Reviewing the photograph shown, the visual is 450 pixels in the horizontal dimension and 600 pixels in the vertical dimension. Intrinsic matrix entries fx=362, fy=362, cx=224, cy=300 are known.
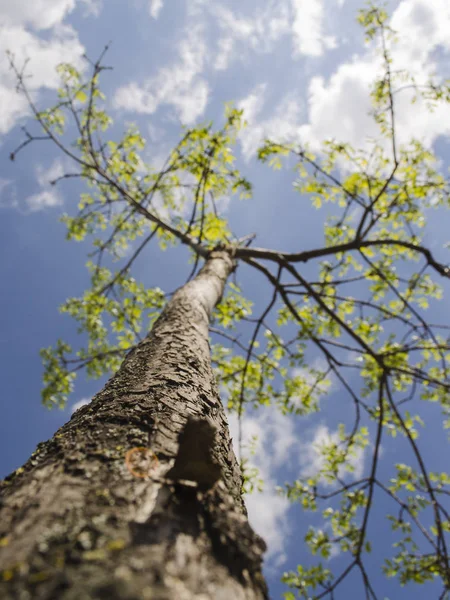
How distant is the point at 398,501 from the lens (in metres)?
4.23

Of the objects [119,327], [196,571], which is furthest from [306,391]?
[196,571]

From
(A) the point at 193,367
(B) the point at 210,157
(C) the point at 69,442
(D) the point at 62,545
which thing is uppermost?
(B) the point at 210,157

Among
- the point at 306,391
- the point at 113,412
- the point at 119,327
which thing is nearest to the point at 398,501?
the point at 306,391

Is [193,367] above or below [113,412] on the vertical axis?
above

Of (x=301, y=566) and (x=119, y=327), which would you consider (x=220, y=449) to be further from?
(x=119, y=327)

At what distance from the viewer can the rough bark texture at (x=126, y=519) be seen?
54 centimetres

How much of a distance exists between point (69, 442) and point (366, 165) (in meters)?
5.70

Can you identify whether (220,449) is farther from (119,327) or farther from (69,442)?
(119,327)

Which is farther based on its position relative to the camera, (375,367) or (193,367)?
(375,367)

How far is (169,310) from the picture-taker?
2.93 meters

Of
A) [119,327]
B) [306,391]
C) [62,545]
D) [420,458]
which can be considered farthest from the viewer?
[119,327]

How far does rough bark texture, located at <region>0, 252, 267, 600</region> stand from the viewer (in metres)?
0.54

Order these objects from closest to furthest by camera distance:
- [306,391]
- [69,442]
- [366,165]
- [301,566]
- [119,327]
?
[69,442] < [301,566] < [366,165] < [306,391] < [119,327]

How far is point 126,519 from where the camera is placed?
692mm
